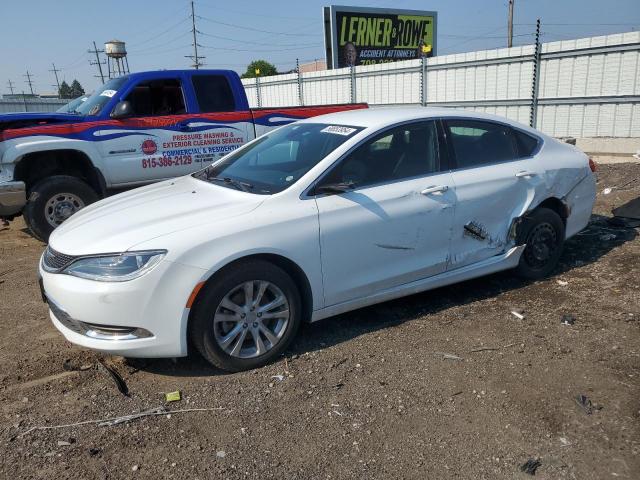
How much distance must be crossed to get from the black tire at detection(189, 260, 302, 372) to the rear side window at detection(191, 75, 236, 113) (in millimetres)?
4790

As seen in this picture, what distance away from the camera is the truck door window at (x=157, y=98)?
7.45 metres

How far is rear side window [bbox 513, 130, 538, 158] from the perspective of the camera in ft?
16.6

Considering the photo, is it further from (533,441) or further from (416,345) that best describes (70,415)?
(533,441)

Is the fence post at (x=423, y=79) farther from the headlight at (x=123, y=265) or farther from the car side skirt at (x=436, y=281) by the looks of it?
the headlight at (x=123, y=265)

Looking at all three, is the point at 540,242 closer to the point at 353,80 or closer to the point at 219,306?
the point at 219,306

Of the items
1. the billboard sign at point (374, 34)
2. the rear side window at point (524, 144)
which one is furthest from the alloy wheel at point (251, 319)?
the billboard sign at point (374, 34)

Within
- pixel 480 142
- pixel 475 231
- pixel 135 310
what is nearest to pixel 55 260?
pixel 135 310

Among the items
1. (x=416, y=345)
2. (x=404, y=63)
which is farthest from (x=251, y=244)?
(x=404, y=63)

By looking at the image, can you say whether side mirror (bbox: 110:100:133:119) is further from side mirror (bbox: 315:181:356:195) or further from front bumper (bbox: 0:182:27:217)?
side mirror (bbox: 315:181:356:195)

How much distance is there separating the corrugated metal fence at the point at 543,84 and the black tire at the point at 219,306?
9.77 metres

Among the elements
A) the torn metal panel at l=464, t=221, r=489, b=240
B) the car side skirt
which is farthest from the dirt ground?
the torn metal panel at l=464, t=221, r=489, b=240

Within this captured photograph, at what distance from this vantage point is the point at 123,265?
333 cm

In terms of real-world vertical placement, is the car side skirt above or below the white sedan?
below

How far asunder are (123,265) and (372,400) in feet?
5.56
